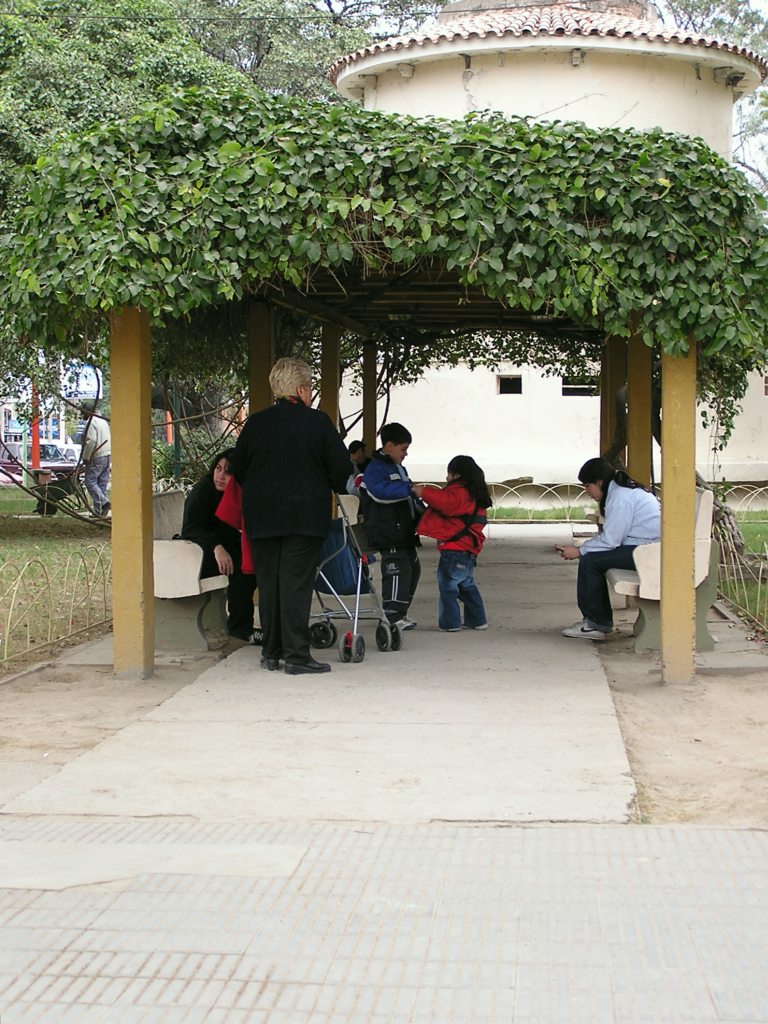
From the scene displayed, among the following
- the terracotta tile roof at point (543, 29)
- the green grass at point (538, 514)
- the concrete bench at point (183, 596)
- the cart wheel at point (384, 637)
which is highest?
the terracotta tile roof at point (543, 29)

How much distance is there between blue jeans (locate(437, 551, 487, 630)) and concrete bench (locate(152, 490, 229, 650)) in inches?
66.3

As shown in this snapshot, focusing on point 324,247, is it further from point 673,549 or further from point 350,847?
point 350,847

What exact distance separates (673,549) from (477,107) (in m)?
12.3

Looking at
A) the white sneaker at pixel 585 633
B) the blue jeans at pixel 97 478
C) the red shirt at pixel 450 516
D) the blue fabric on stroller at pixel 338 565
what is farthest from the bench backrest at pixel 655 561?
the blue jeans at pixel 97 478

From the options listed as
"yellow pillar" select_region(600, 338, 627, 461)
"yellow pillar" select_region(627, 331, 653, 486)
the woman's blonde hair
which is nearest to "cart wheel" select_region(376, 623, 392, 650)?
the woman's blonde hair

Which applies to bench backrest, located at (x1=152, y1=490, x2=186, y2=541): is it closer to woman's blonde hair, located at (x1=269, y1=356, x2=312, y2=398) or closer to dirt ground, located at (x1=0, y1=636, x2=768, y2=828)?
dirt ground, located at (x1=0, y1=636, x2=768, y2=828)

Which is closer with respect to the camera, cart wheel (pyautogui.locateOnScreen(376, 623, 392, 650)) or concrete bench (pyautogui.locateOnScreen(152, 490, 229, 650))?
concrete bench (pyautogui.locateOnScreen(152, 490, 229, 650))

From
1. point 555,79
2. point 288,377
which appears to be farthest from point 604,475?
point 555,79

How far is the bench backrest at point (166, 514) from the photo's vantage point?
1026 centimetres

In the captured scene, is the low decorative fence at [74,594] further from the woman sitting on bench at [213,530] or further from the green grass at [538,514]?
the green grass at [538,514]

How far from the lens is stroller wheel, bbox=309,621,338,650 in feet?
31.8

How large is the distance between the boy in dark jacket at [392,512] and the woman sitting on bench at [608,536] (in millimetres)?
1162

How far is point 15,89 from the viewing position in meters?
17.7

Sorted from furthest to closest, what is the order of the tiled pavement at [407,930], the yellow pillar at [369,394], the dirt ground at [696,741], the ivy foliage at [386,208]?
1. the yellow pillar at [369,394]
2. the ivy foliage at [386,208]
3. the dirt ground at [696,741]
4. the tiled pavement at [407,930]
